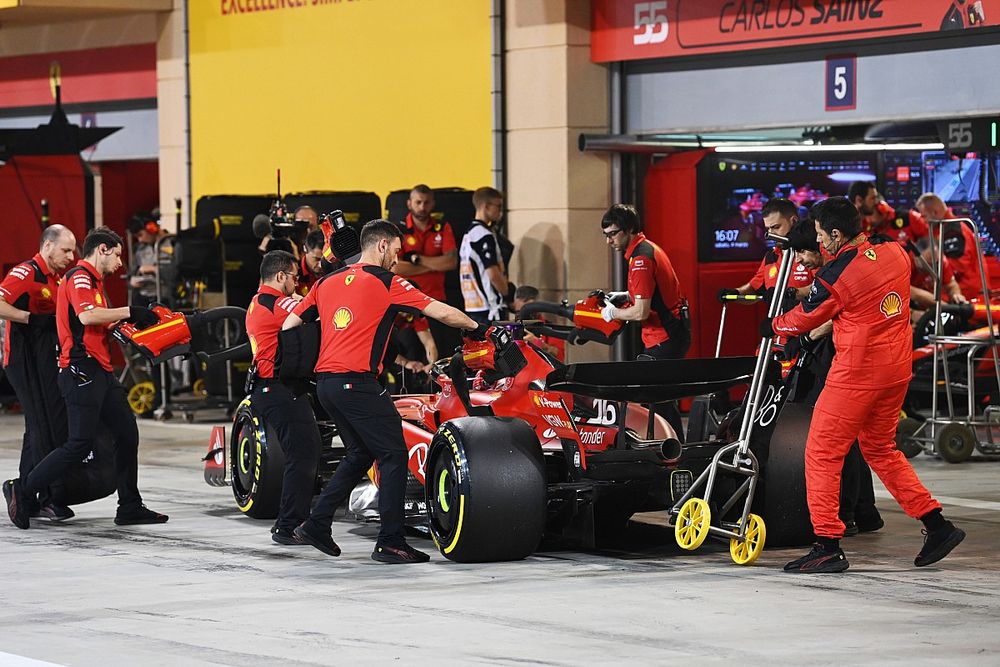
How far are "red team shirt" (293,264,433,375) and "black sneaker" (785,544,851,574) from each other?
7.88ft

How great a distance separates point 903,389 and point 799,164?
844cm

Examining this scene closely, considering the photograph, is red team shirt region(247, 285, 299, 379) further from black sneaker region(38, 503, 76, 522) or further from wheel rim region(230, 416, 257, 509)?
black sneaker region(38, 503, 76, 522)

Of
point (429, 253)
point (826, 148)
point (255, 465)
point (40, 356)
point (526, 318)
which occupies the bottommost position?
point (255, 465)

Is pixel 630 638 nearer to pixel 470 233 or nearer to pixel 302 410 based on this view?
pixel 302 410

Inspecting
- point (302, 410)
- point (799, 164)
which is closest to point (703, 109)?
point (799, 164)

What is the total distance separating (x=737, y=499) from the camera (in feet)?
33.2

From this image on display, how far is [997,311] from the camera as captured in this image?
15.4m

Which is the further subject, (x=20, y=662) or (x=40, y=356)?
(x=40, y=356)

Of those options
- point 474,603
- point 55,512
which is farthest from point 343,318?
point 55,512

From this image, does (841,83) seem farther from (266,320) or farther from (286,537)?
(286,537)

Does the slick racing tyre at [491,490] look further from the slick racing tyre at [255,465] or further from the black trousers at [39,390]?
the black trousers at [39,390]

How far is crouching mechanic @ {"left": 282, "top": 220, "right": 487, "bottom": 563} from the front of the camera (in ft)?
33.5

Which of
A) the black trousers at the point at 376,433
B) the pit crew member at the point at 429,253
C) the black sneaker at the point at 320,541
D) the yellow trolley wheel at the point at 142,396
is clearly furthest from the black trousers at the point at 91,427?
the yellow trolley wheel at the point at 142,396

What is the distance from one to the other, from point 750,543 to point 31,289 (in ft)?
16.3
